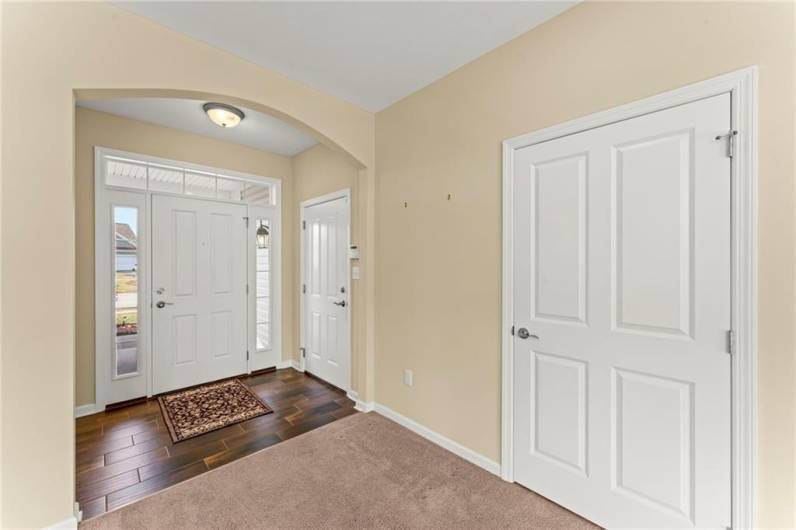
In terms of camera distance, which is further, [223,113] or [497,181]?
[223,113]

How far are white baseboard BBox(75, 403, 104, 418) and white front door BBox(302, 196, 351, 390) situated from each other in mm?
1998

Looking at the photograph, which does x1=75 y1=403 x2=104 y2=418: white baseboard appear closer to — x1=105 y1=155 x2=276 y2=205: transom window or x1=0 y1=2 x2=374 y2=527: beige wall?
x1=0 y1=2 x2=374 y2=527: beige wall

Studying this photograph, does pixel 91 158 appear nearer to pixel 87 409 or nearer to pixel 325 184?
pixel 325 184

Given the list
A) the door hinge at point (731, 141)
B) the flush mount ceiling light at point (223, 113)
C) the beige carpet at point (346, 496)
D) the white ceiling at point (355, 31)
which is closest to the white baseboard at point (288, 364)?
the beige carpet at point (346, 496)

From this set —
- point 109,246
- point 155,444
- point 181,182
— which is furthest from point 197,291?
point 155,444

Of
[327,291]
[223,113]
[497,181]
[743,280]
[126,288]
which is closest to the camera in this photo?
[743,280]

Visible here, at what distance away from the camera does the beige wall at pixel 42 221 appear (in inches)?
60.5

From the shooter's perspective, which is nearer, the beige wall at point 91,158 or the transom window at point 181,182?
the beige wall at point 91,158

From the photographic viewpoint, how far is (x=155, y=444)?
2.49 m

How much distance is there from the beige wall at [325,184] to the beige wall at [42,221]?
185 centimetres

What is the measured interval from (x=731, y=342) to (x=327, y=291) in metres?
3.26

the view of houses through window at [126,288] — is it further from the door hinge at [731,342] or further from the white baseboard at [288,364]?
the door hinge at [731,342]

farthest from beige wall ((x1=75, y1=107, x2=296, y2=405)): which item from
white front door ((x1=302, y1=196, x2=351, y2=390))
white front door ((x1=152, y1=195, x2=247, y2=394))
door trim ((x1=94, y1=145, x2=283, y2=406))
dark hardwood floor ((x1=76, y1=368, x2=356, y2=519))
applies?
white front door ((x1=302, y1=196, x2=351, y2=390))

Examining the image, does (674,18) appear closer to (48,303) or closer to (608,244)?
(608,244)
